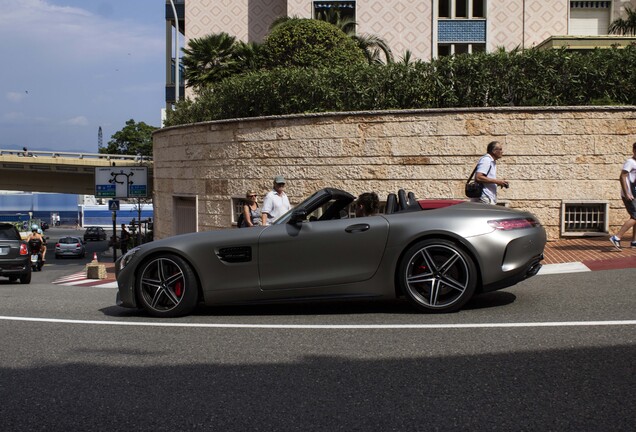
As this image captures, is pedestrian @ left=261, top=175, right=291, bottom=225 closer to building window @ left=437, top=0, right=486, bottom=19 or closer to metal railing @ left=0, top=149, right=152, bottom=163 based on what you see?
building window @ left=437, top=0, right=486, bottom=19

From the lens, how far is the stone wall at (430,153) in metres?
14.7

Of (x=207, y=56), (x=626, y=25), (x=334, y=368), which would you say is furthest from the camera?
(x=626, y=25)

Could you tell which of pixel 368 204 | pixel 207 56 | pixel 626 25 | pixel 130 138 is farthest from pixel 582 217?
pixel 130 138

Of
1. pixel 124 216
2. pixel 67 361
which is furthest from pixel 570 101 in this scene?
pixel 124 216

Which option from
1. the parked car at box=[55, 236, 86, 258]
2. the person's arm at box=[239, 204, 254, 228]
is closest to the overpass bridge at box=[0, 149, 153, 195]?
the parked car at box=[55, 236, 86, 258]

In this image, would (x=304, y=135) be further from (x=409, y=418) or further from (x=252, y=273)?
(x=409, y=418)

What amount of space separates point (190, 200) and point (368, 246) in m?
14.0

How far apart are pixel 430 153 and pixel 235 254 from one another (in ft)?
29.7

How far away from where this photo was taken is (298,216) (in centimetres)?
727

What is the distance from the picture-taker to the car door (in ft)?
23.3

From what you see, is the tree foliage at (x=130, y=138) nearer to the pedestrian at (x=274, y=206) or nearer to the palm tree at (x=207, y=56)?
the palm tree at (x=207, y=56)

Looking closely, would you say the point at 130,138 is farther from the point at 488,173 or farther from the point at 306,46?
the point at 488,173

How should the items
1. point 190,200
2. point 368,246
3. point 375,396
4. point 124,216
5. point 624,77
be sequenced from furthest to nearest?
1. point 124,216
2. point 190,200
3. point 624,77
4. point 368,246
5. point 375,396

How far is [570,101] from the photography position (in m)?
16.7
